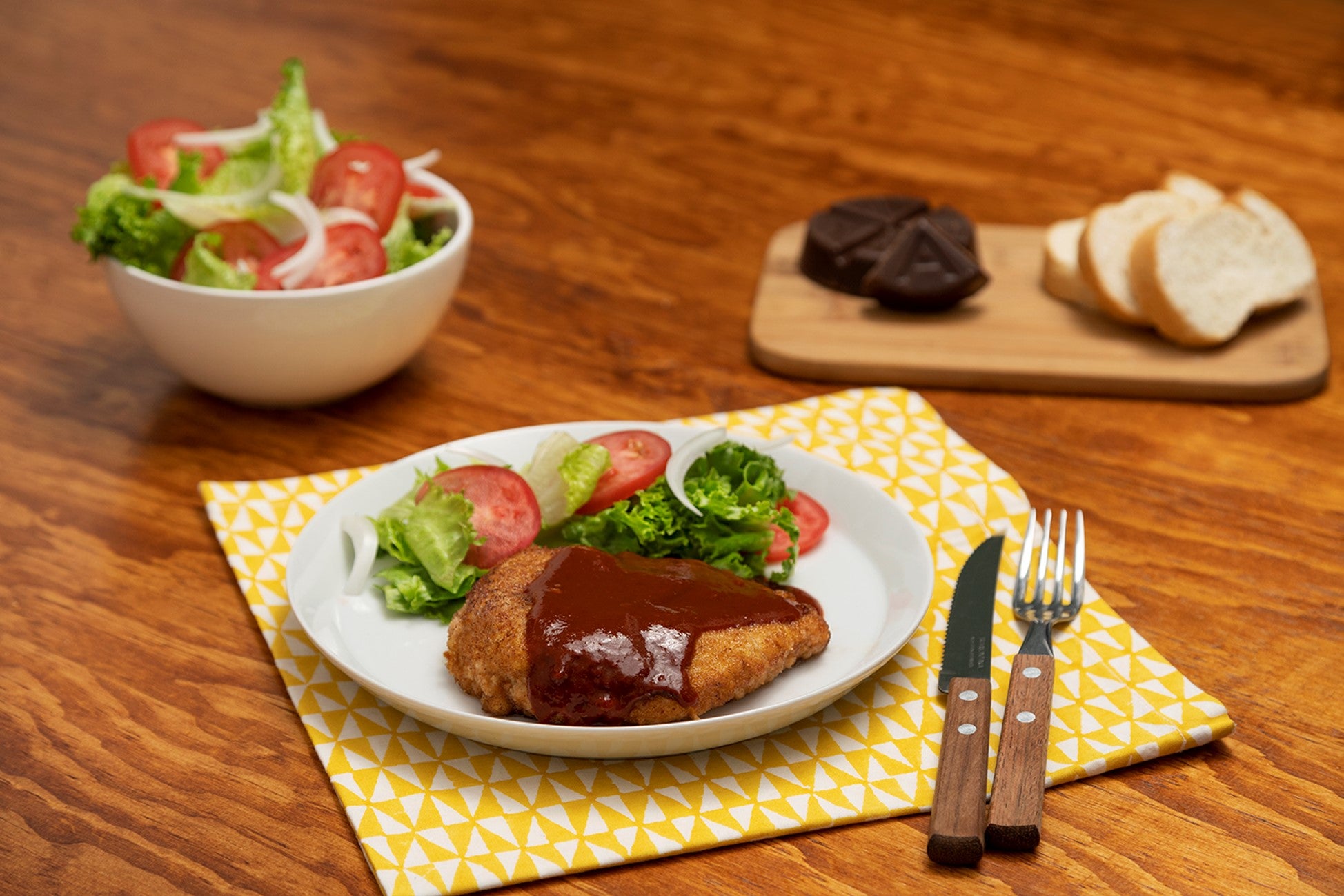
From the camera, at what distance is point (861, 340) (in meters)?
2.82

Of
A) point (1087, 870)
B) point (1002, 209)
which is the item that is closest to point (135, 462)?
point (1087, 870)

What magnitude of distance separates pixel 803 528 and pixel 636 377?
787 millimetres

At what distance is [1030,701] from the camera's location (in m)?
1.69

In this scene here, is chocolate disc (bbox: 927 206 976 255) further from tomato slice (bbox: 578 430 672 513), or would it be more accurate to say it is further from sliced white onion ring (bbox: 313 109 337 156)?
sliced white onion ring (bbox: 313 109 337 156)

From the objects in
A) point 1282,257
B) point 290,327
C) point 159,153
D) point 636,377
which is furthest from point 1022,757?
point 159,153

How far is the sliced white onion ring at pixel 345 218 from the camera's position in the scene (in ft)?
7.94

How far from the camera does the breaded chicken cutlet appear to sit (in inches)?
63.2

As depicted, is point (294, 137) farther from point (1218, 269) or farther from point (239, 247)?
point (1218, 269)

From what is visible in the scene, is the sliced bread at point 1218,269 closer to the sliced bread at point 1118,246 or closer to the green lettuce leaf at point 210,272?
the sliced bread at point 1118,246

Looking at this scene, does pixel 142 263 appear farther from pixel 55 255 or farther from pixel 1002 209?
pixel 1002 209

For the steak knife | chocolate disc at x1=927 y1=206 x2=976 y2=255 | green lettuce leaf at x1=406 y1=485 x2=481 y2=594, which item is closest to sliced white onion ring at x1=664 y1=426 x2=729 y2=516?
green lettuce leaf at x1=406 y1=485 x2=481 y2=594

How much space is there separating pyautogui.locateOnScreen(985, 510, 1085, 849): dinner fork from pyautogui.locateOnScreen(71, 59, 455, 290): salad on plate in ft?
4.13

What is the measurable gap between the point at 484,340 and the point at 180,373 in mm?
632

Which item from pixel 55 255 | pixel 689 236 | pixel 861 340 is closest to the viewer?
pixel 861 340
